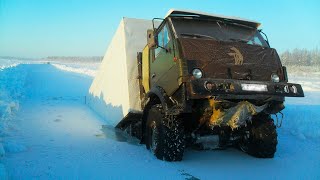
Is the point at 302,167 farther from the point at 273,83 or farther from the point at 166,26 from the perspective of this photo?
the point at 166,26

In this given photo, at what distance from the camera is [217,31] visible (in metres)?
6.03

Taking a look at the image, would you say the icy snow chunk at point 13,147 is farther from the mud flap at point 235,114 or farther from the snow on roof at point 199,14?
the snow on roof at point 199,14

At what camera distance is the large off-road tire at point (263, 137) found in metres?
6.12

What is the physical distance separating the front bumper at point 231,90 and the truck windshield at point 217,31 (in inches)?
42.8

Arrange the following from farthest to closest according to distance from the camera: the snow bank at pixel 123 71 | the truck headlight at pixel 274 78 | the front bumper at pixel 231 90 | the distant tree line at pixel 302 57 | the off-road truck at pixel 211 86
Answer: the distant tree line at pixel 302 57, the snow bank at pixel 123 71, the truck headlight at pixel 274 78, the off-road truck at pixel 211 86, the front bumper at pixel 231 90

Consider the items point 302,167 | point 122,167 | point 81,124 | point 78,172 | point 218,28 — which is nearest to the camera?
point 78,172

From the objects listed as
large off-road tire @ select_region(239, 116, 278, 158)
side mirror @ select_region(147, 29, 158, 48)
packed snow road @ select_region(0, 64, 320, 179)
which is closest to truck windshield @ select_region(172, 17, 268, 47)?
→ side mirror @ select_region(147, 29, 158, 48)

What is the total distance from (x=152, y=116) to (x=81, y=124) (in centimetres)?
358

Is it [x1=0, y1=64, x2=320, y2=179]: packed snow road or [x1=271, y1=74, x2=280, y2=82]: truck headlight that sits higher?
[x1=271, y1=74, x2=280, y2=82]: truck headlight

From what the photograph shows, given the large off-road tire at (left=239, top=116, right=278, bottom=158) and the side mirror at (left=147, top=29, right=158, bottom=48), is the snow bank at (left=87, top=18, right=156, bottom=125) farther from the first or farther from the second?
the large off-road tire at (left=239, top=116, right=278, bottom=158)

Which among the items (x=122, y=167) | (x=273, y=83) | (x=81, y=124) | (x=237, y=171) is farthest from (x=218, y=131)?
(x=81, y=124)

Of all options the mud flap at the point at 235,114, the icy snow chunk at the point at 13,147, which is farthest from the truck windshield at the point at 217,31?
the icy snow chunk at the point at 13,147

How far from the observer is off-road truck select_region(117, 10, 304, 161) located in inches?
202

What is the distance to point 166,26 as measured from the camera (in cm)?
600
